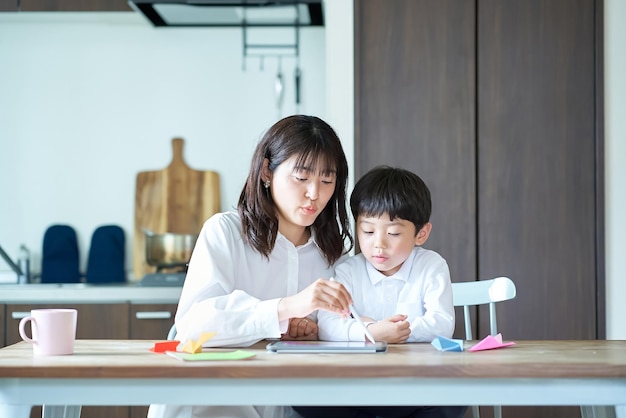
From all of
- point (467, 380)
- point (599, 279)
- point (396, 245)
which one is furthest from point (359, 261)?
point (599, 279)

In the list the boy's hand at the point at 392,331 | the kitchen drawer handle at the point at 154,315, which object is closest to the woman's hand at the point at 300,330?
the boy's hand at the point at 392,331

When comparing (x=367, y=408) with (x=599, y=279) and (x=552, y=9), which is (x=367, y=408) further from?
(x=552, y=9)

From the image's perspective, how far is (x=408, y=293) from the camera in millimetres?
1950

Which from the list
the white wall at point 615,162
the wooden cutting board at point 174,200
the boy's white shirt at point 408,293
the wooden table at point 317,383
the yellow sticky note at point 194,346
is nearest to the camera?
the wooden table at point 317,383

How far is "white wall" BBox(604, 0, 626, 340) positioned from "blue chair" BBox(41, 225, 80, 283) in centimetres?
232

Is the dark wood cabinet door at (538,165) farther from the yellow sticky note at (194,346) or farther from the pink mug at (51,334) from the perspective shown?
the pink mug at (51,334)

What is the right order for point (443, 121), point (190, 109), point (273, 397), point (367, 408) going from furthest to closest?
1. point (190, 109)
2. point (443, 121)
3. point (367, 408)
4. point (273, 397)

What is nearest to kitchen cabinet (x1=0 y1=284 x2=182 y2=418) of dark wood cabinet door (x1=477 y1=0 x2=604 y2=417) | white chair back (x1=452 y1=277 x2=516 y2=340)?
dark wood cabinet door (x1=477 y1=0 x2=604 y2=417)

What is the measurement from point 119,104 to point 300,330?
2.39 metres

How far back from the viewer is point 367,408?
1.84m

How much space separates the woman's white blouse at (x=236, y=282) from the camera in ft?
5.41

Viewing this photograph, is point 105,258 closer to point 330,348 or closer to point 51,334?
point 51,334

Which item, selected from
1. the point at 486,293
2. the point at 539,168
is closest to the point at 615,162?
the point at 539,168

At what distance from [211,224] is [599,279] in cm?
177
